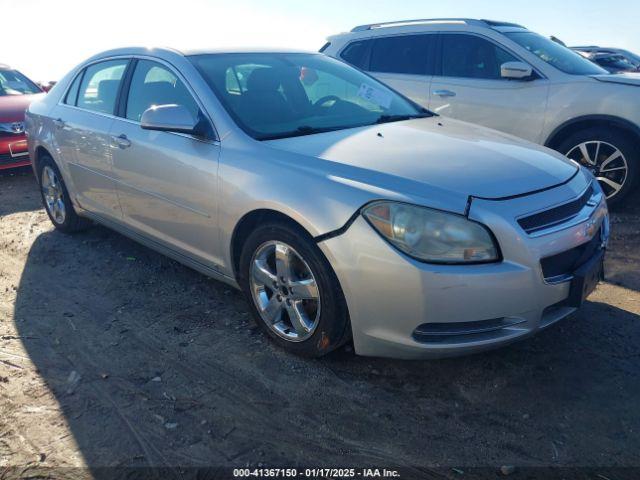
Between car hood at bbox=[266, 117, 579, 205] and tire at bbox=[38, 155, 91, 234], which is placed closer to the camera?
car hood at bbox=[266, 117, 579, 205]

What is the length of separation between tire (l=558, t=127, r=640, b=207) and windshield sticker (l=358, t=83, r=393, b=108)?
2.31 metres

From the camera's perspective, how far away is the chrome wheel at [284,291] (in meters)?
2.89

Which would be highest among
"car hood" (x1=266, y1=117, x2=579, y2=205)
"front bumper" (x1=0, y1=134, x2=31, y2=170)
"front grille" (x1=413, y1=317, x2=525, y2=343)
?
"car hood" (x1=266, y1=117, x2=579, y2=205)

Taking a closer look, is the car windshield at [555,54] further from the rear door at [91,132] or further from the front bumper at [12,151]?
the front bumper at [12,151]

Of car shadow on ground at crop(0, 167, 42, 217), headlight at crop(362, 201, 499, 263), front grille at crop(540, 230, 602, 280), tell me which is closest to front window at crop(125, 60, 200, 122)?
headlight at crop(362, 201, 499, 263)

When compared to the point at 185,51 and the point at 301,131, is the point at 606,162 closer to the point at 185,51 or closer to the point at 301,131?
the point at 301,131

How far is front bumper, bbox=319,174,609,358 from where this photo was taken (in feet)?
7.92

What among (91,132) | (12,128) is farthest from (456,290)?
(12,128)

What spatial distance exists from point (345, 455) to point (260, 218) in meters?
1.30

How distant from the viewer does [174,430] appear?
100 inches

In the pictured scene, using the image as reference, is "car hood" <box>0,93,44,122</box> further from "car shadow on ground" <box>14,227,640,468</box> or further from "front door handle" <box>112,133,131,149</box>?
"car shadow on ground" <box>14,227,640,468</box>

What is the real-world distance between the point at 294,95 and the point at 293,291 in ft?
4.49

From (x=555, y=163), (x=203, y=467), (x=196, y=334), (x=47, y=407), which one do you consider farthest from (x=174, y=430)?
(x=555, y=163)

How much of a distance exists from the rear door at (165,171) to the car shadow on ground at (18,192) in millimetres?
2901
